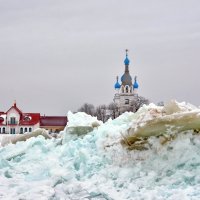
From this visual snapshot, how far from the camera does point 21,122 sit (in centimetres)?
7050

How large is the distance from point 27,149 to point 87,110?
6713 cm

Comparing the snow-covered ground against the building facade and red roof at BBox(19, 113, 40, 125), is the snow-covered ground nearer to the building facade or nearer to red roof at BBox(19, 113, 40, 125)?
the building facade

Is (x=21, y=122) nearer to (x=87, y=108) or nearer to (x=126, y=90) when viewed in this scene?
(x=87, y=108)

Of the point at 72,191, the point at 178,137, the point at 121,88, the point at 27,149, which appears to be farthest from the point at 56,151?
the point at 121,88

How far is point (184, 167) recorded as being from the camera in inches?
383

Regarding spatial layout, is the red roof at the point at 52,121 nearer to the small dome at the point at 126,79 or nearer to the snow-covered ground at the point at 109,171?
the small dome at the point at 126,79

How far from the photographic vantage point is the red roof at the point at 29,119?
70.5m

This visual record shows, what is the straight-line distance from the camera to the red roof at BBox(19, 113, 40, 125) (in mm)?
70500

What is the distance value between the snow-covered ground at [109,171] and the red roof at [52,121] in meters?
61.8

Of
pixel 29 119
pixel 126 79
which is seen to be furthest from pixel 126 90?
pixel 29 119

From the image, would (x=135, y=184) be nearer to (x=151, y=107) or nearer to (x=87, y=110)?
(x=151, y=107)

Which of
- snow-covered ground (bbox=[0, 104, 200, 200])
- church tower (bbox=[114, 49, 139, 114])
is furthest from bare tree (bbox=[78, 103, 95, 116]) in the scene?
snow-covered ground (bbox=[0, 104, 200, 200])

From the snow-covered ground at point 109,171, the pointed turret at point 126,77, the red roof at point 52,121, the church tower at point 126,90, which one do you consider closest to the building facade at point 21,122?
the red roof at point 52,121

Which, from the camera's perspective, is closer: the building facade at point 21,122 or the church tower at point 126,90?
the building facade at point 21,122
